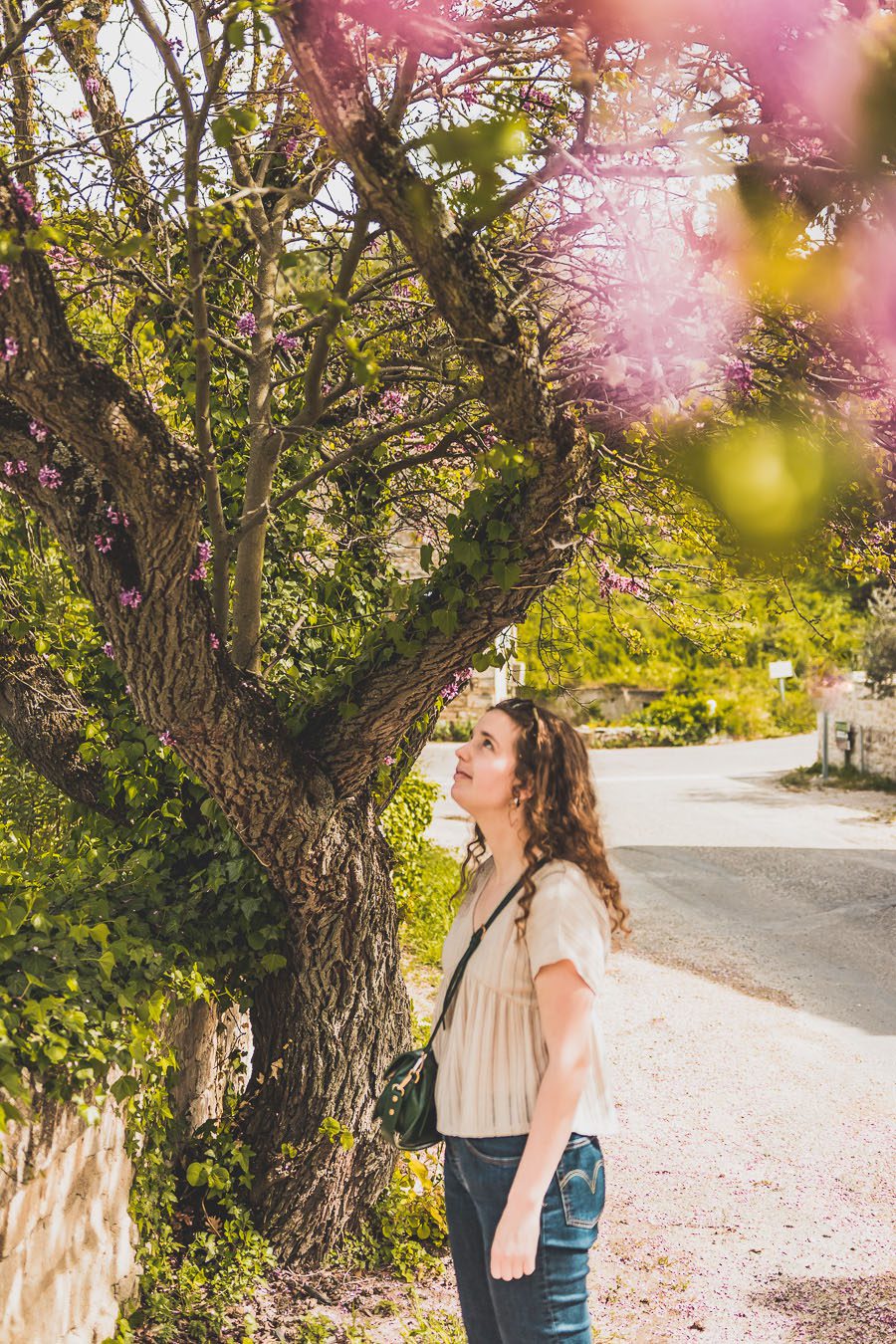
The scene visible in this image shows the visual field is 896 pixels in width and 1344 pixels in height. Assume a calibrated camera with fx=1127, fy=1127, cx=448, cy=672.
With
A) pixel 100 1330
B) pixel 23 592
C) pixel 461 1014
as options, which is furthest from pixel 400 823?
pixel 461 1014

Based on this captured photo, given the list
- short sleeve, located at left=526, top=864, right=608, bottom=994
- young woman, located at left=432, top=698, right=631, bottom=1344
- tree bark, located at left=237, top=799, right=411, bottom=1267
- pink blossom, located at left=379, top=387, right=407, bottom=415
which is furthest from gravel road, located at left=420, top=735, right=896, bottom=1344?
pink blossom, located at left=379, top=387, right=407, bottom=415

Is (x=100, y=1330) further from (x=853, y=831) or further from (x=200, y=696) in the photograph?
(x=853, y=831)

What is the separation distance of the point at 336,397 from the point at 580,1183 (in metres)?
2.34

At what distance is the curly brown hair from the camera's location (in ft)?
7.37

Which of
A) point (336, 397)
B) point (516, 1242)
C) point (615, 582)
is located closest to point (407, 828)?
point (615, 582)

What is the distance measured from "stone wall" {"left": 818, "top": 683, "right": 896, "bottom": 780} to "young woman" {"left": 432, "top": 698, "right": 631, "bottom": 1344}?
648 inches

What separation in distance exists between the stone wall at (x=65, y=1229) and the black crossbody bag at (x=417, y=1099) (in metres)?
0.70

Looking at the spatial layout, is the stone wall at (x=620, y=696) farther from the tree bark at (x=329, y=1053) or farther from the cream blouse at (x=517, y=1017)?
the cream blouse at (x=517, y=1017)

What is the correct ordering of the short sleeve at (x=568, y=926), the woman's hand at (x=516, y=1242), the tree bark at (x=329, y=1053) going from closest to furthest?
the woman's hand at (x=516, y=1242), the short sleeve at (x=568, y=926), the tree bark at (x=329, y=1053)

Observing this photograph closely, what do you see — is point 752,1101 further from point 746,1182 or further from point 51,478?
point 51,478

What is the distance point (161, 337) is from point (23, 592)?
118 cm

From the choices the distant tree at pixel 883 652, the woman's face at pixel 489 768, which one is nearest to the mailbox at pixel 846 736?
the distant tree at pixel 883 652

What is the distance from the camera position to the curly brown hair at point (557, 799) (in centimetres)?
225

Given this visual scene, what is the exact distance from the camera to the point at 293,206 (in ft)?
13.3
